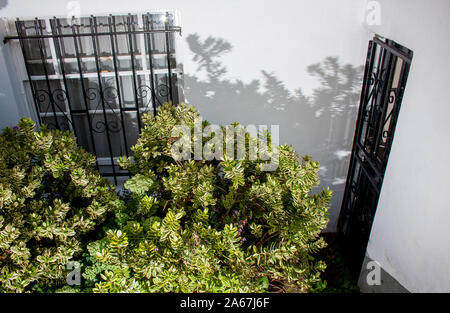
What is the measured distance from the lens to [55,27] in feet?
12.0

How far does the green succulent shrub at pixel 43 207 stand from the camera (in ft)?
7.93

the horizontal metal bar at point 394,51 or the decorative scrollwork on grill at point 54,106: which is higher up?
the horizontal metal bar at point 394,51

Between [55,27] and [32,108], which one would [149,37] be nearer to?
[55,27]

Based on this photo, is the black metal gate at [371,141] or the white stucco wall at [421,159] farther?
the black metal gate at [371,141]

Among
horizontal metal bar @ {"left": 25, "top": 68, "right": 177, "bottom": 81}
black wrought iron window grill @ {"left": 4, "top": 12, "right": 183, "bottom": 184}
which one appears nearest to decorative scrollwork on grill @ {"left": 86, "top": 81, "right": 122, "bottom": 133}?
black wrought iron window grill @ {"left": 4, "top": 12, "right": 183, "bottom": 184}

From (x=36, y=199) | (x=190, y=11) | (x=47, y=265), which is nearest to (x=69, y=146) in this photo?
(x=36, y=199)

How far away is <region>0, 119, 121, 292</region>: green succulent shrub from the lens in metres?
2.42

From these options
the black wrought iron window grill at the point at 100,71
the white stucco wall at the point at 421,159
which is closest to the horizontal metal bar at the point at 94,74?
the black wrought iron window grill at the point at 100,71

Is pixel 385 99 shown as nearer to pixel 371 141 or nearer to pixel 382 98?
pixel 382 98

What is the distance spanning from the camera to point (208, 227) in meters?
2.15

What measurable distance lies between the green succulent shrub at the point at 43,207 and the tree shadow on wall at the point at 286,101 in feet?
4.83

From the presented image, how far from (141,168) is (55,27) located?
2006mm

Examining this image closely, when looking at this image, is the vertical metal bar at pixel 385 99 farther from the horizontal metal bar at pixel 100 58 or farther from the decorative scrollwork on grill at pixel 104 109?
the decorative scrollwork on grill at pixel 104 109

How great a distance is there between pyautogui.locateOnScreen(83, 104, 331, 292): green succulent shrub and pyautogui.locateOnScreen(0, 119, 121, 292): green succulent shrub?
21 cm
